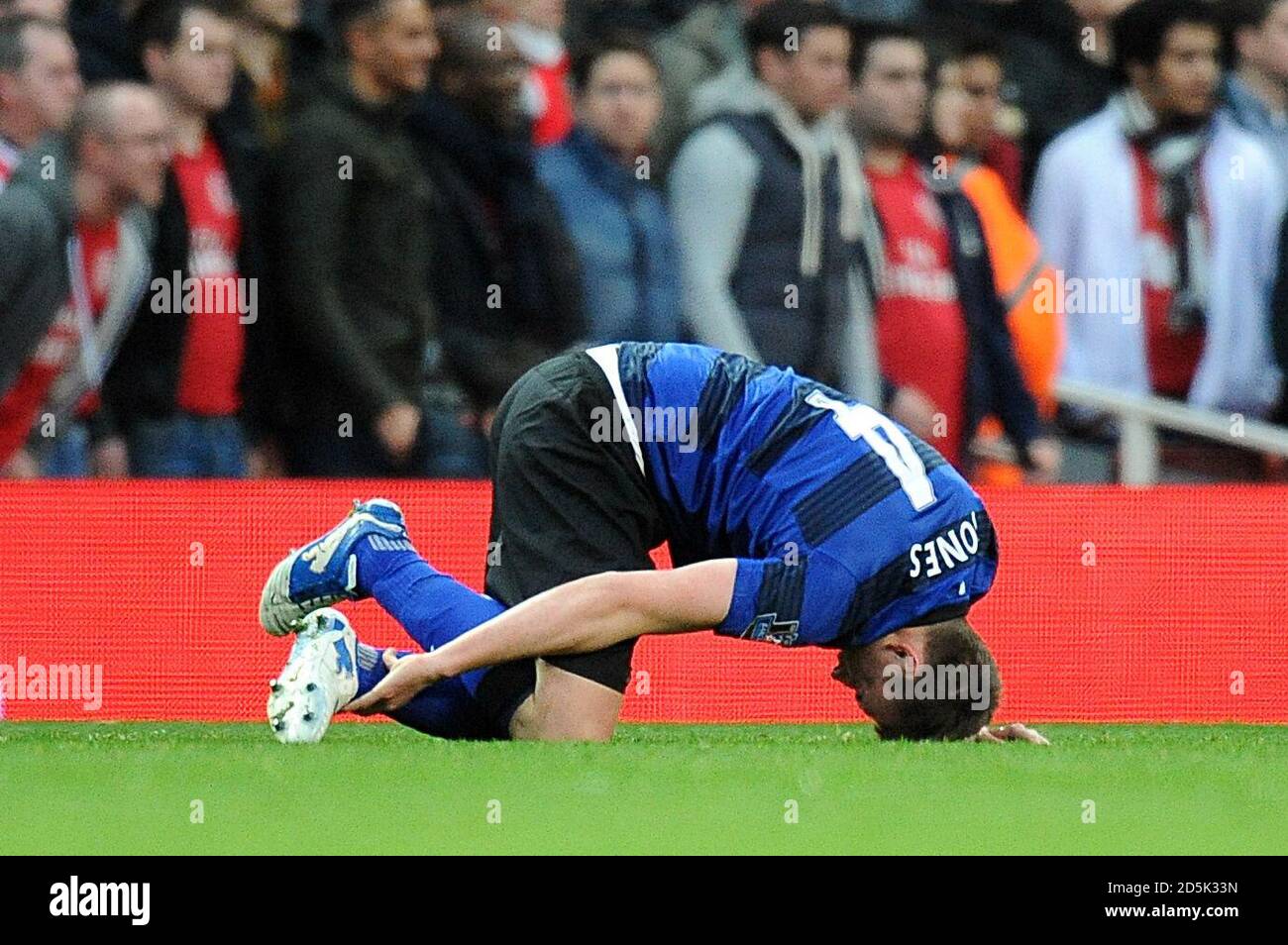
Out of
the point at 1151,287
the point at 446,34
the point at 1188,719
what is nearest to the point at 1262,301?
the point at 1151,287

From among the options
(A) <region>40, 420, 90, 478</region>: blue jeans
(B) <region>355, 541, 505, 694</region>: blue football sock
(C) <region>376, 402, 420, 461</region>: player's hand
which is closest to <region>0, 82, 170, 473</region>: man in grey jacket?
(A) <region>40, 420, 90, 478</region>: blue jeans

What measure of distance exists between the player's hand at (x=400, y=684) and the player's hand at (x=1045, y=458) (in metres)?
4.23

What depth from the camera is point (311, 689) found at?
6445 millimetres

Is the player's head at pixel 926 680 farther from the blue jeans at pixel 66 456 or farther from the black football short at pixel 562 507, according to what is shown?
the blue jeans at pixel 66 456

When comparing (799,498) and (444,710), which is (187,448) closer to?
(444,710)

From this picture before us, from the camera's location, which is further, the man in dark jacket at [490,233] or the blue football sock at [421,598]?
the man in dark jacket at [490,233]

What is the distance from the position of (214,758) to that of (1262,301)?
576 centimetres

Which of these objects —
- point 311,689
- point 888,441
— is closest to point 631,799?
point 311,689

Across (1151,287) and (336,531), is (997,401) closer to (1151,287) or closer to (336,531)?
(1151,287)

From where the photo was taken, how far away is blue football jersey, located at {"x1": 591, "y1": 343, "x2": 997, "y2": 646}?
639 cm

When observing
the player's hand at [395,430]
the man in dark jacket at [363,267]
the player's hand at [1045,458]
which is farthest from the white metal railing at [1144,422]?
the player's hand at [395,430]

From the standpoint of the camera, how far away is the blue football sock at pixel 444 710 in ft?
22.4

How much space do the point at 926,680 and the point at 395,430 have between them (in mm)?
3466

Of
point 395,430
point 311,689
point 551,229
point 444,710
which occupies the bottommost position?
point 444,710
